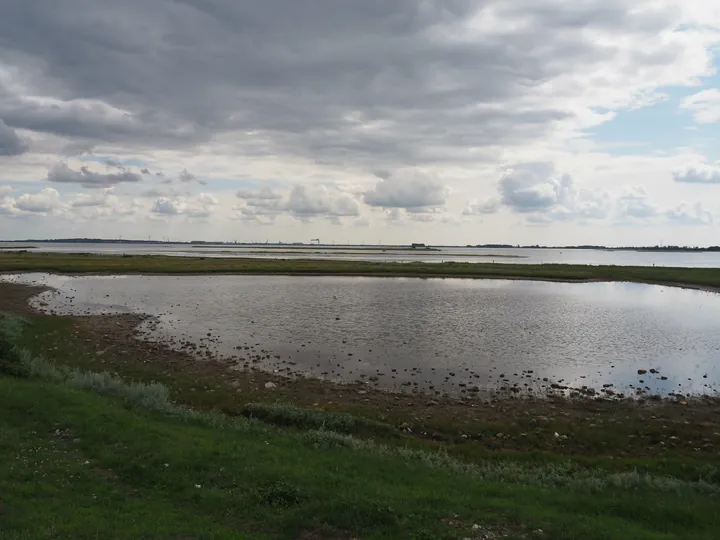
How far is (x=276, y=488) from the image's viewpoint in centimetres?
1028

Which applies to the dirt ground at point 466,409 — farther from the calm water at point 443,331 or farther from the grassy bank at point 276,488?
the grassy bank at point 276,488

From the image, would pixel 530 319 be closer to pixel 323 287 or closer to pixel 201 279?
pixel 323 287

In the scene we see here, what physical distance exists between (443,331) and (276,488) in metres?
28.5

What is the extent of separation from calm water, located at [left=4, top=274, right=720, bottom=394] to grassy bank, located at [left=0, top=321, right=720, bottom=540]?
1025 centimetres

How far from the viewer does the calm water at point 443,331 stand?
2636 centimetres

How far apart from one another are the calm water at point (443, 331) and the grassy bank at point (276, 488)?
1025 centimetres

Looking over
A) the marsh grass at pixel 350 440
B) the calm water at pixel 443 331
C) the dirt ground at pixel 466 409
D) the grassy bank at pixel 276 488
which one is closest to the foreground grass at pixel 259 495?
the grassy bank at pixel 276 488

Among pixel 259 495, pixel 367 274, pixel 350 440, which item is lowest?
pixel 350 440

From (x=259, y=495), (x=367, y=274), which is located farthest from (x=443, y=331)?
(x=367, y=274)

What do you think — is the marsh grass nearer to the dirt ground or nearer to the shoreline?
the dirt ground

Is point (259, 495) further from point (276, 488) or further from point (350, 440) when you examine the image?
point (350, 440)

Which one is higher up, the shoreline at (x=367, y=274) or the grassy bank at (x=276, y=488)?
the shoreline at (x=367, y=274)

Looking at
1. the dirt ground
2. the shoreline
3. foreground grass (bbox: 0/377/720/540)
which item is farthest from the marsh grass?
the shoreline

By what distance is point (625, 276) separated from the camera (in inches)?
3703
